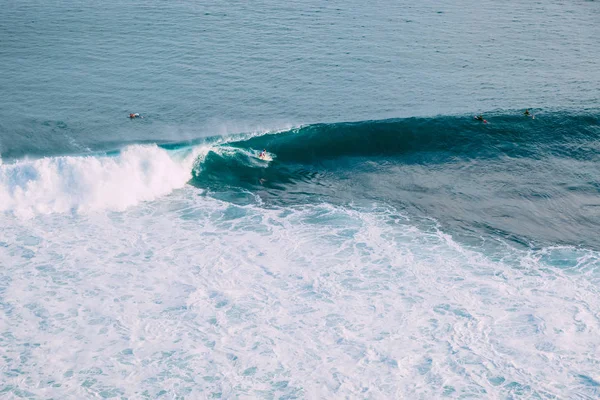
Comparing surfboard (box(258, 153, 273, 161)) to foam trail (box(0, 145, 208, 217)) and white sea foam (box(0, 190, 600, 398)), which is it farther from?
white sea foam (box(0, 190, 600, 398))

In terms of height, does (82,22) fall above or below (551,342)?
above

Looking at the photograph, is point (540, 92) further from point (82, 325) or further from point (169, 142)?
point (82, 325)

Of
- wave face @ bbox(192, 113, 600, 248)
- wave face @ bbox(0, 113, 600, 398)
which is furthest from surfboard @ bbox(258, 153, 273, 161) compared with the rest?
wave face @ bbox(192, 113, 600, 248)

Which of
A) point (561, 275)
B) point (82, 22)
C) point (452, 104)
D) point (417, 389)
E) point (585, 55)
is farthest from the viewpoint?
point (82, 22)

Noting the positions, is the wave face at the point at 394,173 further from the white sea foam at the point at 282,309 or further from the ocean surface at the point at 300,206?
the white sea foam at the point at 282,309

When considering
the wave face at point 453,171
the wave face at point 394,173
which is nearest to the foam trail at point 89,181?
the wave face at point 394,173

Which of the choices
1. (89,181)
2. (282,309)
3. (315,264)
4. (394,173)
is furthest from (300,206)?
(89,181)

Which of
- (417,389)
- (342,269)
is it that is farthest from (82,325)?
(417,389)
